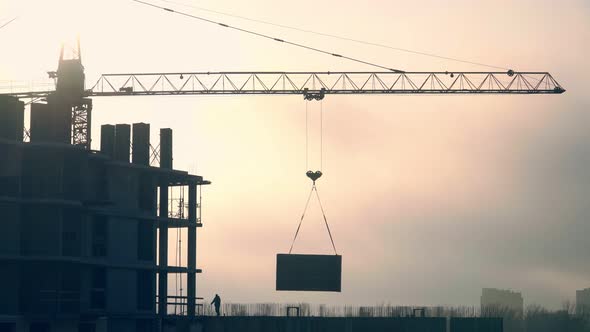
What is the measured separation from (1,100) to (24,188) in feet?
24.7

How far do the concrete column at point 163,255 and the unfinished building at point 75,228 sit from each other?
0.14m

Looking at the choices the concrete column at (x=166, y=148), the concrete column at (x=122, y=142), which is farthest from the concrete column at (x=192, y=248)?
the concrete column at (x=122, y=142)

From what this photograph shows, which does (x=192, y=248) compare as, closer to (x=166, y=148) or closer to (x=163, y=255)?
(x=163, y=255)

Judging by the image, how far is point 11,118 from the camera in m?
96.1

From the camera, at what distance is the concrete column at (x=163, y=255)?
373 ft

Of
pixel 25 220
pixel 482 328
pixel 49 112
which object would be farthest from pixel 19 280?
pixel 482 328

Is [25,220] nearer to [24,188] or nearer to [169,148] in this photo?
[24,188]

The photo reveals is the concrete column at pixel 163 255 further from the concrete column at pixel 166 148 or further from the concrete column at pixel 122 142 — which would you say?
the concrete column at pixel 122 142

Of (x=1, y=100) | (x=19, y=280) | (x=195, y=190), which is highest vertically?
(x=1, y=100)

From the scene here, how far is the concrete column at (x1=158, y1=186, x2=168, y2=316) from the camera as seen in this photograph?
4475 inches

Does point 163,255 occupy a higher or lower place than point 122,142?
lower

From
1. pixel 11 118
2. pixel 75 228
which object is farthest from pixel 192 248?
pixel 11 118

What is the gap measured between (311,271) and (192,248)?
1567cm

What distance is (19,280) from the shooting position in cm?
9500
